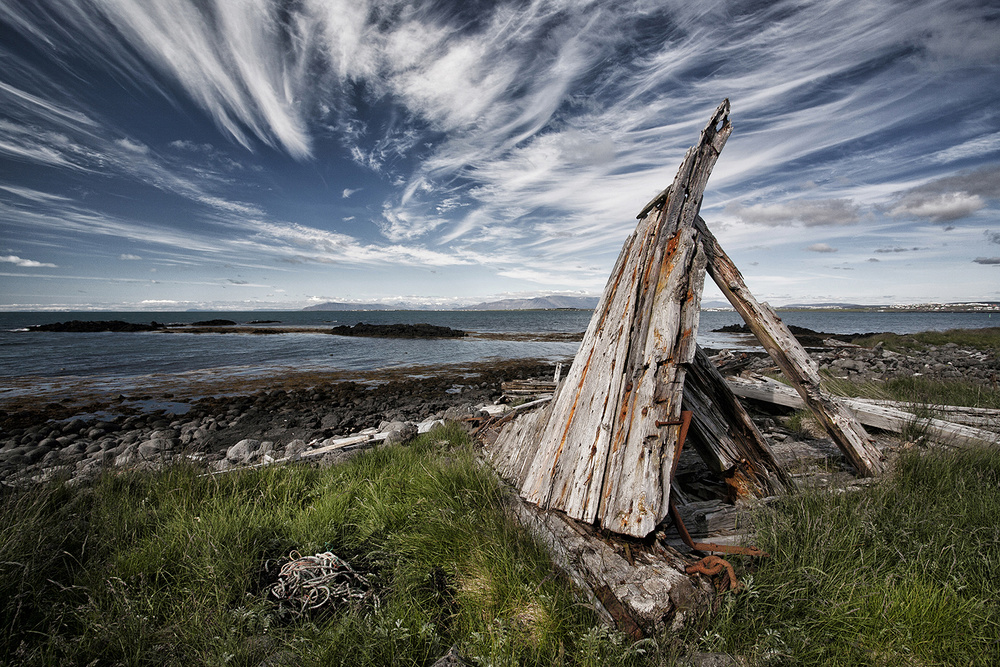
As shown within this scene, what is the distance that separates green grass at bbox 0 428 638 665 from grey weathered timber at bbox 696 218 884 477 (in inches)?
135

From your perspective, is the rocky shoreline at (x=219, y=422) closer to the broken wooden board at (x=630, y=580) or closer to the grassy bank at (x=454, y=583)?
the grassy bank at (x=454, y=583)

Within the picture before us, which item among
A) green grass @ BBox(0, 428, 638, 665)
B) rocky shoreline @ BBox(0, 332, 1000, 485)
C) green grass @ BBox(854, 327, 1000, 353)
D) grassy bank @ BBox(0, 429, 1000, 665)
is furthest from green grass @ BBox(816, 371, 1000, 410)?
green grass @ BBox(854, 327, 1000, 353)

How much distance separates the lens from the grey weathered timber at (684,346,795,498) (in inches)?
163

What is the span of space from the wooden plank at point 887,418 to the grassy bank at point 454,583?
0.88 meters

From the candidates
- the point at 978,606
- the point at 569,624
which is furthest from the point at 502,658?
the point at 978,606

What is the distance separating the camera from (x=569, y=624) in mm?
2494

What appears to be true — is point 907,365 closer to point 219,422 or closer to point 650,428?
point 650,428

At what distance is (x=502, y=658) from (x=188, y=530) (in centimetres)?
306

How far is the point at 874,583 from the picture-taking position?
2.62m

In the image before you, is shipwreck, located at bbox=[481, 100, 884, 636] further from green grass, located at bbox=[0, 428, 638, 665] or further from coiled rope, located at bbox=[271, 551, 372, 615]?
coiled rope, located at bbox=[271, 551, 372, 615]

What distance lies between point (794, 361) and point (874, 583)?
229 centimetres

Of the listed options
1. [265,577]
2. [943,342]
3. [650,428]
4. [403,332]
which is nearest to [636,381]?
[650,428]

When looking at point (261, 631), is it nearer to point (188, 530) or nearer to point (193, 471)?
point (188, 530)

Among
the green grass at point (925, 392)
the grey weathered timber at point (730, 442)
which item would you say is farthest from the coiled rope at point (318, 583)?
the green grass at point (925, 392)
